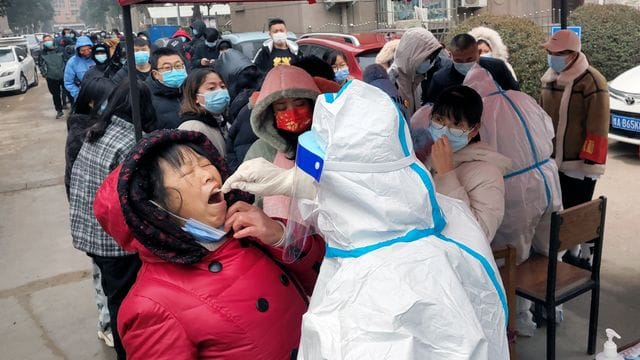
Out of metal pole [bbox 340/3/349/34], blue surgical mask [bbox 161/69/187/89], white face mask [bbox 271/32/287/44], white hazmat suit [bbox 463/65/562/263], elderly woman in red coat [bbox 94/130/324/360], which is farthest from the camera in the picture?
metal pole [bbox 340/3/349/34]

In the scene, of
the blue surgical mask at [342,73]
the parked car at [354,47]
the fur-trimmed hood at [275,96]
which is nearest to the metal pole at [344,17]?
the parked car at [354,47]

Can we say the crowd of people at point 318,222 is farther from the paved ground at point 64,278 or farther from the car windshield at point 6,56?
the car windshield at point 6,56

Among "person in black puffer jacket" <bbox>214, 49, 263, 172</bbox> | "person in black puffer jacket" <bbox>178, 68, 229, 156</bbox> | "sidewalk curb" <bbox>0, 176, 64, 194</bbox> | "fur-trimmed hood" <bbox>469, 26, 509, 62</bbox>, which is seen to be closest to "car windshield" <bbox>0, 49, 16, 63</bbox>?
Result: "sidewalk curb" <bbox>0, 176, 64, 194</bbox>

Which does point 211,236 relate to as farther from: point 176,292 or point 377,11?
point 377,11

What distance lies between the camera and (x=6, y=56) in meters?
18.8

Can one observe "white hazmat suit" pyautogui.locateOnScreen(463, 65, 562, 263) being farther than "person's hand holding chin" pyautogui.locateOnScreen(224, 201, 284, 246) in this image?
Yes

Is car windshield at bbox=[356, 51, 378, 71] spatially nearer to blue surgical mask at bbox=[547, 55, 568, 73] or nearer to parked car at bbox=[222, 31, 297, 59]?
parked car at bbox=[222, 31, 297, 59]

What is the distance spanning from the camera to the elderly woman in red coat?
62.2 inches

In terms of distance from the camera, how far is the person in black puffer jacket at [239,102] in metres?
3.48

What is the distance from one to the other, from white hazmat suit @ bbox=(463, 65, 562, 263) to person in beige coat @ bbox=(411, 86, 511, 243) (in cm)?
28

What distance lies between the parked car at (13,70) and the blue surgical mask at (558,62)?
17.8 m

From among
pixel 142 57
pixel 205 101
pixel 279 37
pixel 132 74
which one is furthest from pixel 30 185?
pixel 132 74

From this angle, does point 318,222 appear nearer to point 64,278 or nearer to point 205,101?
point 205,101

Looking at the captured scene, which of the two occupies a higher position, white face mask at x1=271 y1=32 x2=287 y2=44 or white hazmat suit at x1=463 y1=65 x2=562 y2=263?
white face mask at x1=271 y1=32 x2=287 y2=44
